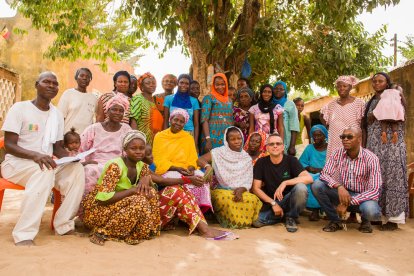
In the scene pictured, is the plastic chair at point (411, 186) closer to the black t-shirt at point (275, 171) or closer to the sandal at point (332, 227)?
the sandal at point (332, 227)

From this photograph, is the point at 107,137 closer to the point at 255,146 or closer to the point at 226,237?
A: the point at 226,237

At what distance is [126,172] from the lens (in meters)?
3.73

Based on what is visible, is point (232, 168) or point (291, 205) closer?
point (291, 205)

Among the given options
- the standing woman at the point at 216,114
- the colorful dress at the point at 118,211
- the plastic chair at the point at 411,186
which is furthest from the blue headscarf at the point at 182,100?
the plastic chair at the point at 411,186

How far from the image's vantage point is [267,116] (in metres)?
5.60

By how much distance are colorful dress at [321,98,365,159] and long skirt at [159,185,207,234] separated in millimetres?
2181

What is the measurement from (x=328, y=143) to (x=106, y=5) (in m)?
5.70

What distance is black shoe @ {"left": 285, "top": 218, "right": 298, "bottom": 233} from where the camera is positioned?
4.40 metres

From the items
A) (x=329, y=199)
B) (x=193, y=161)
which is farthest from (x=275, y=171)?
(x=193, y=161)

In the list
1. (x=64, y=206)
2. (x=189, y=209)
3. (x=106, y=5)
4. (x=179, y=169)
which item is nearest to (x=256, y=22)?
(x=106, y=5)

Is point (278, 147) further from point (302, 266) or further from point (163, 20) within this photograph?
point (163, 20)

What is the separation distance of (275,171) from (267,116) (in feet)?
3.67

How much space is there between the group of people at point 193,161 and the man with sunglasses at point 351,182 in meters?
0.01

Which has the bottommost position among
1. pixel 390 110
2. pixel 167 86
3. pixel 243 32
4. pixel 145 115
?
pixel 145 115
